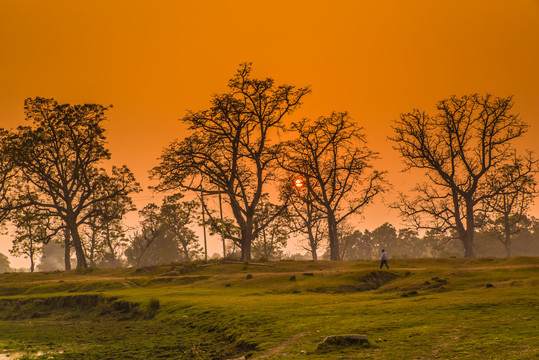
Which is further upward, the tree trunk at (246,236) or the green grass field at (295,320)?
the tree trunk at (246,236)

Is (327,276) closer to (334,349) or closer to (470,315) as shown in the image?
(470,315)

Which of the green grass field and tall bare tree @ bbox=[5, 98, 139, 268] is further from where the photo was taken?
tall bare tree @ bbox=[5, 98, 139, 268]

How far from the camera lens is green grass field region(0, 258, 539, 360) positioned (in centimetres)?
1310

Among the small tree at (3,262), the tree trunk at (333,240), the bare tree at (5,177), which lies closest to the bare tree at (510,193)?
the tree trunk at (333,240)

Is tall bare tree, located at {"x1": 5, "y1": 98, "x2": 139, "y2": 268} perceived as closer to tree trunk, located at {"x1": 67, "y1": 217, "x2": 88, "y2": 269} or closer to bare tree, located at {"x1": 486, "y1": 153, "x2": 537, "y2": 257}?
tree trunk, located at {"x1": 67, "y1": 217, "x2": 88, "y2": 269}

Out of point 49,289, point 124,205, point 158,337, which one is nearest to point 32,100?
point 124,205

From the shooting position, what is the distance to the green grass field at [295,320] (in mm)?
13102

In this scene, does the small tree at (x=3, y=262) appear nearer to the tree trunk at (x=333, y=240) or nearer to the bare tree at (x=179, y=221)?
the bare tree at (x=179, y=221)

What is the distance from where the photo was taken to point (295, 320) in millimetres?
18219

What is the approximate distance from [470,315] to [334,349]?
18.6 ft

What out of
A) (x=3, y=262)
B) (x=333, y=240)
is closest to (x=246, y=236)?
(x=333, y=240)

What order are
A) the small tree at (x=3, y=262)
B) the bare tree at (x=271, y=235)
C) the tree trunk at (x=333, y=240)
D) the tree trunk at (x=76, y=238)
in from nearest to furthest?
the tree trunk at (x=333, y=240), the tree trunk at (x=76, y=238), the bare tree at (x=271, y=235), the small tree at (x=3, y=262)

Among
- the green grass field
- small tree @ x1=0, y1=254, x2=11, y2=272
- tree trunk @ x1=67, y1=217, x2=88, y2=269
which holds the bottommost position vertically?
the green grass field

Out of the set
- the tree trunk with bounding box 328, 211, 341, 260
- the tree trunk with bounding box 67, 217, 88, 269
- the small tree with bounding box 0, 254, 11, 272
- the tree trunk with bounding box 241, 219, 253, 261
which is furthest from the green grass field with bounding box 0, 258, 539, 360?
the small tree with bounding box 0, 254, 11, 272
